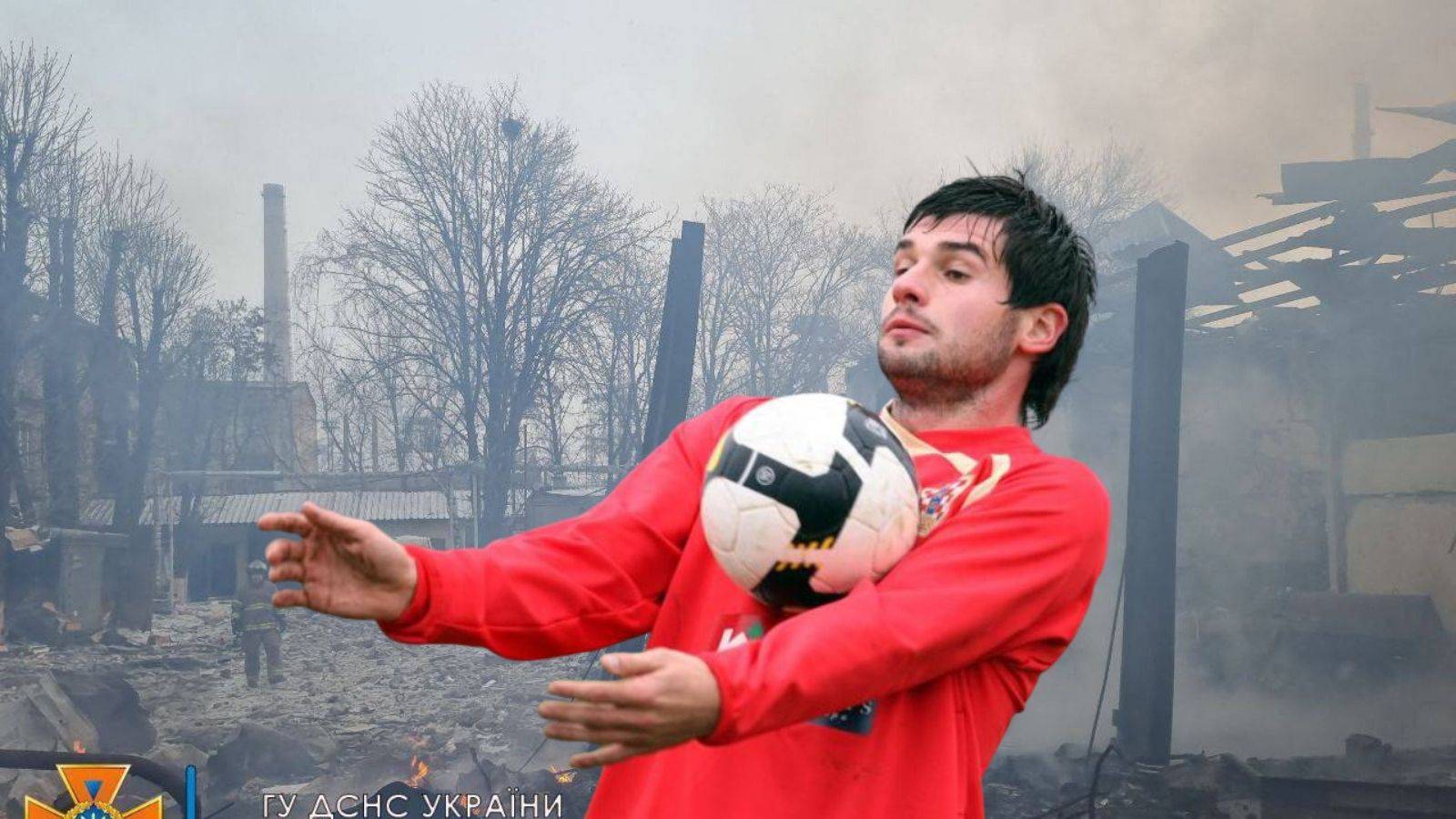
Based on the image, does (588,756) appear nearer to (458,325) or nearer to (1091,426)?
(458,325)

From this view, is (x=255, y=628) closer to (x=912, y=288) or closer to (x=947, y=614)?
(x=912, y=288)

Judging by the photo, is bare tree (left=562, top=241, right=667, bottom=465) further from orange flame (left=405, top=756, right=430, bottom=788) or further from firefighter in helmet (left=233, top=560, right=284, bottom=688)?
orange flame (left=405, top=756, right=430, bottom=788)

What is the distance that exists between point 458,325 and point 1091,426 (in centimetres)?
790

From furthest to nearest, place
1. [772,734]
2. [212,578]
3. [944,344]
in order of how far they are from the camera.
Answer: [212,578] → [944,344] → [772,734]

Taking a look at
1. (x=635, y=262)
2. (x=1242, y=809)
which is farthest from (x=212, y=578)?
(x=1242, y=809)

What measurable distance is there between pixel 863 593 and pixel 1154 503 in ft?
19.7

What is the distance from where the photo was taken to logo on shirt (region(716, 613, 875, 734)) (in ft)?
4.71

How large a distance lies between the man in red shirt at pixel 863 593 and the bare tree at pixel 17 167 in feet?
34.3

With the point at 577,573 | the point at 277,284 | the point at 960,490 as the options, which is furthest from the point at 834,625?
the point at 277,284

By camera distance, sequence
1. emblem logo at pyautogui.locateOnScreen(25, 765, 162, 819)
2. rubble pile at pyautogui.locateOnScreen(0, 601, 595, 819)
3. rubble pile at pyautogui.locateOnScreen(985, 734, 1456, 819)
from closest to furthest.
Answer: emblem logo at pyautogui.locateOnScreen(25, 765, 162, 819) → rubble pile at pyautogui.locateOnScreen(985, 734, 1456, 819) → rubble pile at pyautogui.locateOnScreen(0, 601, 595, 819)

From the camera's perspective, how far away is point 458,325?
12.7 metres

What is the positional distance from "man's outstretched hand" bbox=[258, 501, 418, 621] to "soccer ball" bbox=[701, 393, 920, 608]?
438mm

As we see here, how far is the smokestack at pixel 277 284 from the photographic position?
13539mm

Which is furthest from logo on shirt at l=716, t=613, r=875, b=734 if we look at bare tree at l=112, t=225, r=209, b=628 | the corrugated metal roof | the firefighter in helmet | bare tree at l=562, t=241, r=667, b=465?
the corrugated metal roof
